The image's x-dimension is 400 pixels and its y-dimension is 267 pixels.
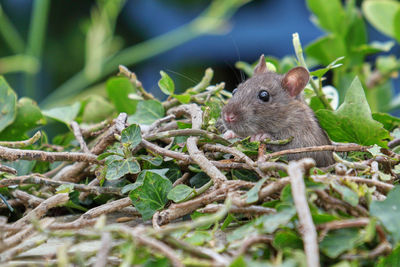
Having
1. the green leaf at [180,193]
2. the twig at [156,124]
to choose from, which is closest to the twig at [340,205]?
the green leaf at [180,193]

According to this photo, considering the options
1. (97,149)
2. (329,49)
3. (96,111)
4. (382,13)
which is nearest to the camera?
(97,149)

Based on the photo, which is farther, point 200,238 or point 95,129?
point 95,129

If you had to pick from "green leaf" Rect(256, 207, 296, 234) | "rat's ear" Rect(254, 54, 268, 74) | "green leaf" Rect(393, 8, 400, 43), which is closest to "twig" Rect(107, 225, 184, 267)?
"green leaf" Rect(256, 207, 296, 234)

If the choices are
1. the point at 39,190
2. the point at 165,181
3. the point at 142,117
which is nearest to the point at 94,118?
the point at 142,117

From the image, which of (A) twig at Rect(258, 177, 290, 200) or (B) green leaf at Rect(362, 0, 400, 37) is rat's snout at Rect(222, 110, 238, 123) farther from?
(B) green leaf at Rect(362, 0, 400, 37)

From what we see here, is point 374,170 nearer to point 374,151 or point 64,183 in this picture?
point 374,151

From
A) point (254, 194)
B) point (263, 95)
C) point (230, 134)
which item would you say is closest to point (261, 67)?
point (263, 95)

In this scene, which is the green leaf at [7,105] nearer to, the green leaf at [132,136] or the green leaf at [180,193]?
the green leaf at [132,136]
